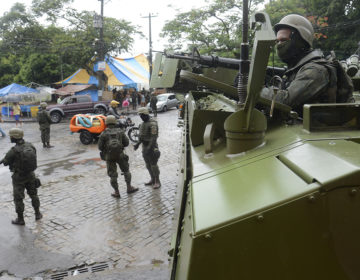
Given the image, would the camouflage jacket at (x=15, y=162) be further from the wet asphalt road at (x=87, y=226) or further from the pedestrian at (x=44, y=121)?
the pedestrian at (x=44, y=121)

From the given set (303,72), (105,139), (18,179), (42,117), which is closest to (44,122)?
(42,117)

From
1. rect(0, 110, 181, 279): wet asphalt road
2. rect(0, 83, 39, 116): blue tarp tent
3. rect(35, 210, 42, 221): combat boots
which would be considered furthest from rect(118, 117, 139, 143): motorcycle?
rect(0, 83, 39, 116): blue tarp tent

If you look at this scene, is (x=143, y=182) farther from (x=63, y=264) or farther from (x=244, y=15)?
(x=244, y=15)

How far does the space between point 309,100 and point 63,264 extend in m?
3.73

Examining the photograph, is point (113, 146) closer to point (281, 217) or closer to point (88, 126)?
point (281, 217)

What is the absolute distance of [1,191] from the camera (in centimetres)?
793

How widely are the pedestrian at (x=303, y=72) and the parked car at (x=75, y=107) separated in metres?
20.0

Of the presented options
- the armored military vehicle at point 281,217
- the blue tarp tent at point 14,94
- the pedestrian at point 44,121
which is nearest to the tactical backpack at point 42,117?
the pedestrian at point 44,121

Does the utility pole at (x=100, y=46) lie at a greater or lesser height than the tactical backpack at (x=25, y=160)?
greater

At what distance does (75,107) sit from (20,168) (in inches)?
701

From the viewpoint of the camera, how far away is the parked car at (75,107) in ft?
73.4

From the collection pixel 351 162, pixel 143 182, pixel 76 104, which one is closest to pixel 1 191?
pixel 143 182

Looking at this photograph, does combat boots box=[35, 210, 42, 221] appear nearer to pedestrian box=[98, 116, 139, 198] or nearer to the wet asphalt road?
the wet asphalt road

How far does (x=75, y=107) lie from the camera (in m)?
23.1
